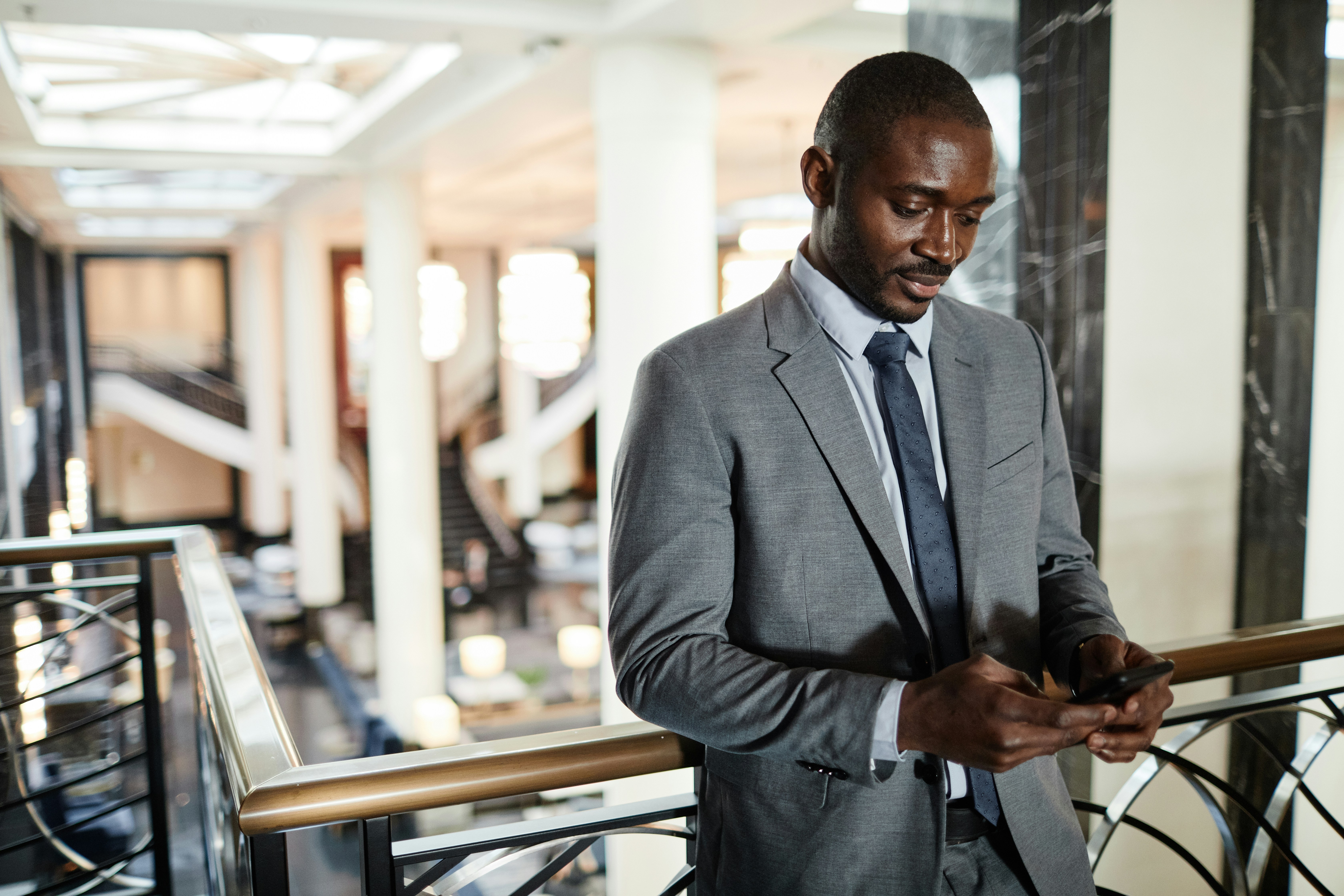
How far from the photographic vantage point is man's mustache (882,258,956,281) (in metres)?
1.31

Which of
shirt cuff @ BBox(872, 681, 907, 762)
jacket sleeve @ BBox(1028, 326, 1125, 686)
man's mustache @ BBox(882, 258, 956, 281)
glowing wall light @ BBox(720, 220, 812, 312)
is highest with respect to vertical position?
glowing wall light @ BBox(720, 220, 812, 312)

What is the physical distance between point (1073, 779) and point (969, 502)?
165 centimetres

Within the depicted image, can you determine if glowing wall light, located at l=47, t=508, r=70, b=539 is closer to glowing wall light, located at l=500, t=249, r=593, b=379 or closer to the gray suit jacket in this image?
glowing wall light, located at l=500, t=249, r=593, b=379

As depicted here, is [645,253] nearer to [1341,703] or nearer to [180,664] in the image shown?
[1341,703]

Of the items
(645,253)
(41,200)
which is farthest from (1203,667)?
(41,200)

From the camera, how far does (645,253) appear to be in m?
5.22

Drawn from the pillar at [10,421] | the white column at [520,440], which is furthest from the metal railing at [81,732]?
the white column at [520,440]

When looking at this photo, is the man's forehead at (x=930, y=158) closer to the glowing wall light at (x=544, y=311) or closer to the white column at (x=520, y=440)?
the glowing wall light at (x=544, y=311)

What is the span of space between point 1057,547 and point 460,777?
90 cm

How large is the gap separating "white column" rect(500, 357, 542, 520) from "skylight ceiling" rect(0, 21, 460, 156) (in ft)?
32.6

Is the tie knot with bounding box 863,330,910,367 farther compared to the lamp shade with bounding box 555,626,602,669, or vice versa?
the lamp shade with bounding box 555,626,602,669

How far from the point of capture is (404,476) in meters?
9.57

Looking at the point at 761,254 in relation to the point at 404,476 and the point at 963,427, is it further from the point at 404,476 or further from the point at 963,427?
the point at 963,427

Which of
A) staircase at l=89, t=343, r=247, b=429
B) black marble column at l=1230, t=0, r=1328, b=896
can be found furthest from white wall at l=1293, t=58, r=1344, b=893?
staircase at l=89, t=343, r=247, b=429
